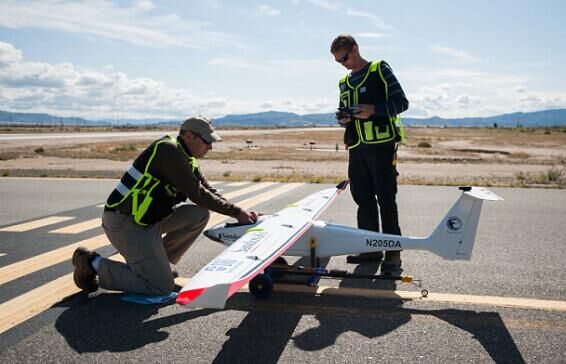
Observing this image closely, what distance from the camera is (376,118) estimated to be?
5.93 metres

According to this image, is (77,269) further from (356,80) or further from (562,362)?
(562,362)

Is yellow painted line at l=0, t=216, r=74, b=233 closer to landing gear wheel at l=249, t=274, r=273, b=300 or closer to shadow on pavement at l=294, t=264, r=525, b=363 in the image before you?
landing gear wheel at l=249, t=274, r=273, b=300

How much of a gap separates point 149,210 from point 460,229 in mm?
3284

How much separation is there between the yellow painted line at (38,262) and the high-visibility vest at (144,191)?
1.67 meters

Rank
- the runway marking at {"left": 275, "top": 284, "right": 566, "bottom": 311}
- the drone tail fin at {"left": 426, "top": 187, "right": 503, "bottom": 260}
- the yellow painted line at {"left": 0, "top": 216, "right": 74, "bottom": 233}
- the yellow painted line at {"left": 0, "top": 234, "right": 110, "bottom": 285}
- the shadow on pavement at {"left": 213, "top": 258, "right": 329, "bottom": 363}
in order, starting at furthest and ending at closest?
1. the yellow painted line at {"left": 0, "top": 216, "right": 74, "bottom": 233}
2. the yellow painted line at {"left": 0, "top": 234, "right": 110, "bottom": 285}
3. the drone tail fin at {"left": 426, "top": 187, "right": 503, "bottom": 260}
4. the runway marking at {"left": 275, "top": 284, "right": 566, "bottom": 311}
5. the shadow on pavement at {"left": 213, "top": 258, "right": 329, "bottom": 363}

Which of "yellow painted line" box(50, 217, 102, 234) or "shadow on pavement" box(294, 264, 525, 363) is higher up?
"yellow painted line" box(50, 217, 102, 234)

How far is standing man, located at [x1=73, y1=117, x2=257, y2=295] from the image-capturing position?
15.9ft

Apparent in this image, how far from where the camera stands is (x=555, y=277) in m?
5.48

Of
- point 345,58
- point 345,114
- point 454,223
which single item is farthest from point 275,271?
point 345,58

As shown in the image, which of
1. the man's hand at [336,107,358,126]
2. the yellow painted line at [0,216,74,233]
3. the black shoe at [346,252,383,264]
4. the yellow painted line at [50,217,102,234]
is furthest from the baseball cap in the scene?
the yellow painted line at [0,216,74,233]

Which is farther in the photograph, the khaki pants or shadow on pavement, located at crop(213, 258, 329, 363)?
the khaki pants

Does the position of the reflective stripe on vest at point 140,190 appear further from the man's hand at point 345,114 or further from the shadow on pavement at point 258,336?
the man's hand at point 345,114

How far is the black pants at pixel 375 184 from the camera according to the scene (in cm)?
595

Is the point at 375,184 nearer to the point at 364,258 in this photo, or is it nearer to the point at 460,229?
the point at 364,258
